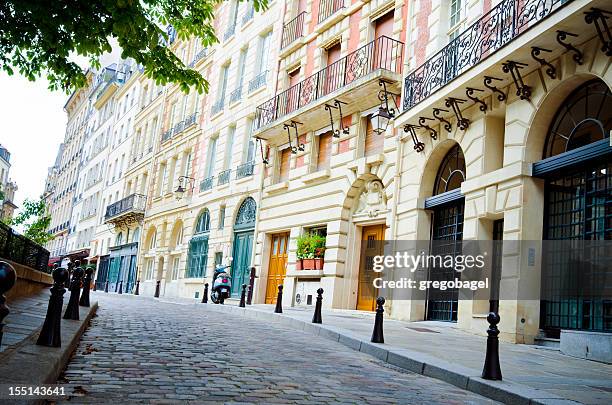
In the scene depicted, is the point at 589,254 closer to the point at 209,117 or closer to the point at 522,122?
the point at 522,122

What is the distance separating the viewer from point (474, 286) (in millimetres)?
11492

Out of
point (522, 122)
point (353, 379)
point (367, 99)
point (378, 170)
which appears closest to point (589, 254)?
point (522, 122)

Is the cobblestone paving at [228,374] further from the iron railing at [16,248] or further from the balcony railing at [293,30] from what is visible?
the balcony railing at [293,30]

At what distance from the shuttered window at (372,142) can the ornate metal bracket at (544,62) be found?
248 inches

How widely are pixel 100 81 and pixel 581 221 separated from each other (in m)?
52.3

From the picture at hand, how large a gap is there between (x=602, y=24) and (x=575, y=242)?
3.40 meters

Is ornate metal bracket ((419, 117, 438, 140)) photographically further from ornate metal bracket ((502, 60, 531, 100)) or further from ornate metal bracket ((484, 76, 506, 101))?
ornate metal bracket ((502, 60, 531, 100))

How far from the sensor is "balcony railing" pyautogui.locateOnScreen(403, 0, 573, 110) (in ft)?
33.1

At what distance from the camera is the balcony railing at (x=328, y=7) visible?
19.1 meters

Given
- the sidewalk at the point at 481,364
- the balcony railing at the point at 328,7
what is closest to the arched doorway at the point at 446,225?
the sidewalk at the point at 481,364

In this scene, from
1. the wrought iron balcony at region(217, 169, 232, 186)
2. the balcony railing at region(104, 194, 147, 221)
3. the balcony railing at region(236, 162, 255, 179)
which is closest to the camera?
the balcony railing at region(236, 162, 255, 179)

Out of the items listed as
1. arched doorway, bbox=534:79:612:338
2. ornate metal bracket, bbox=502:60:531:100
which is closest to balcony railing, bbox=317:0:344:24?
ornate metal bracket, bbox=502:60:531:100

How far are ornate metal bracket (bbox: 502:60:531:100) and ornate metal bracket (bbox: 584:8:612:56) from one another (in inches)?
62.2

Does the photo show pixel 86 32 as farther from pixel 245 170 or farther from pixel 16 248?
pixel 245 170
